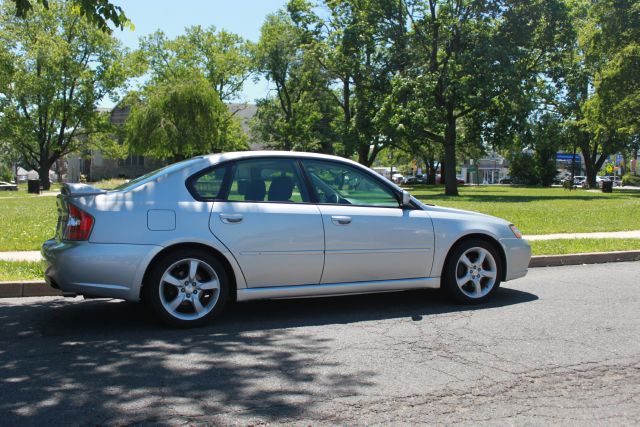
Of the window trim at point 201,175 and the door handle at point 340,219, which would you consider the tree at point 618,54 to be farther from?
the window trim at point 201,175

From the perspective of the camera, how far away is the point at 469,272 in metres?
6.66

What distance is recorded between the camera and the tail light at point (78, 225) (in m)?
5.44

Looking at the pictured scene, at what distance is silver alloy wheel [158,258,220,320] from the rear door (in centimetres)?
31

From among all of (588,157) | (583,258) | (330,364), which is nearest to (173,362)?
(330,364)

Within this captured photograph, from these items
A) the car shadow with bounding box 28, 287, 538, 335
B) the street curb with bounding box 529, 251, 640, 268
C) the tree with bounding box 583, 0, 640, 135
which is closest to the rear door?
the car shadow with bounding box 28, 287, 538, 335

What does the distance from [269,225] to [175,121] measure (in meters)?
35.6

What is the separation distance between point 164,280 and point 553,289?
189 inches

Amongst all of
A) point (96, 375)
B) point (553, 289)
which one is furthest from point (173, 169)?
point (553, 289)

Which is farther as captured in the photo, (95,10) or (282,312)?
(95,10)

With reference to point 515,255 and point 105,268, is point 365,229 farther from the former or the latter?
point 105,268

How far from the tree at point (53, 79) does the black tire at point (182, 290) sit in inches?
2049

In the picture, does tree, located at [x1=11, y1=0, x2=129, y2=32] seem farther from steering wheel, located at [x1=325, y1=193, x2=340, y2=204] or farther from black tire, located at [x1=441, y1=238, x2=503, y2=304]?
black tire, located at [x1=441, y1=238, x2=503, y2=304]

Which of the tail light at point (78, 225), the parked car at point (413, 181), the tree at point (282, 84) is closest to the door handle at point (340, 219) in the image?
the tail light at point (78, 225)

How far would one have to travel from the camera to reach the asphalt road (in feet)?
12.1
